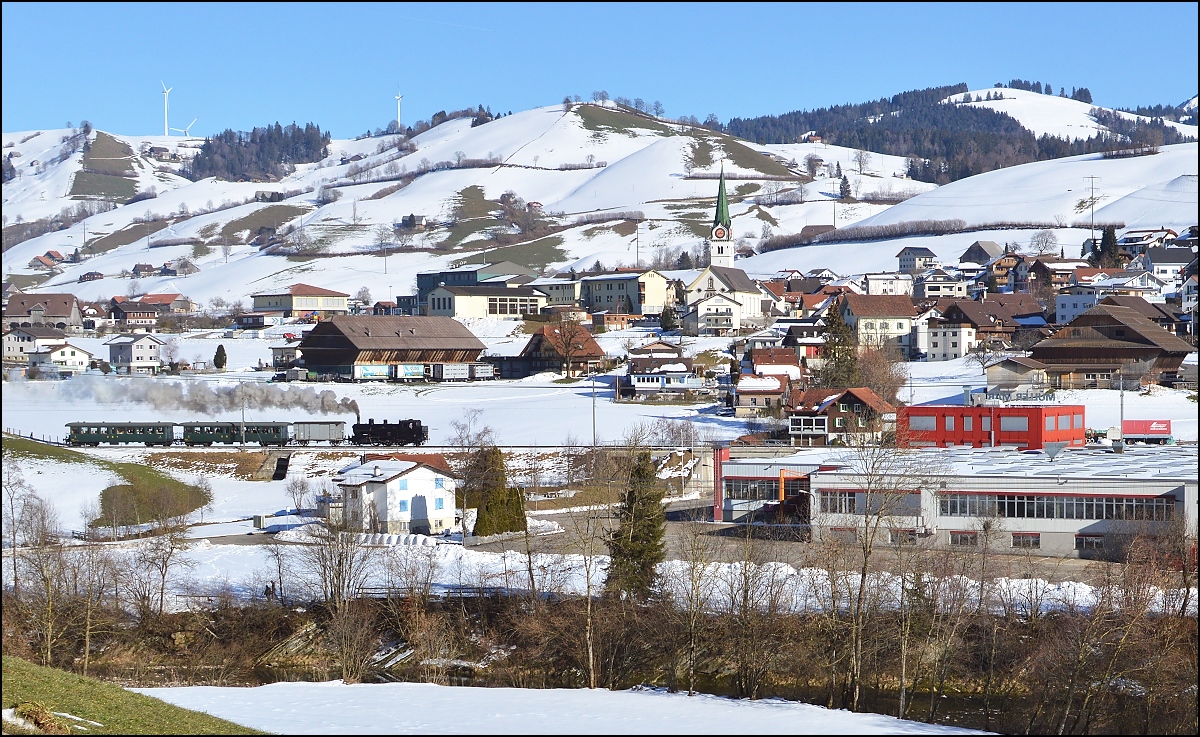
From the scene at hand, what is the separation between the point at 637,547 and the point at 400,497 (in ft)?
27.8

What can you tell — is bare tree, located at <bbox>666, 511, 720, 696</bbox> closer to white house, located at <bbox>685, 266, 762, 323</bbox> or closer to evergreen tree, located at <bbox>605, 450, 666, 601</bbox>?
evergreen tree, located at <bbox>605, 450, 666, 601</bbox>

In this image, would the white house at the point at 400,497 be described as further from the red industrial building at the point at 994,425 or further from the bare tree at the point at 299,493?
the red industrial building at the point at 994,425

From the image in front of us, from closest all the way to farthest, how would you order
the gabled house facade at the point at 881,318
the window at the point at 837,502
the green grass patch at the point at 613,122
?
the window at the point at 837,502, the gabled house facade at the point at 881,318, the green grass patch at the point at 613,122

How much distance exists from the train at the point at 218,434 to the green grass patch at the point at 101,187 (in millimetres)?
163723

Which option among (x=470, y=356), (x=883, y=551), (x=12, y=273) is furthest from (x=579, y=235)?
(x=883, y=551)

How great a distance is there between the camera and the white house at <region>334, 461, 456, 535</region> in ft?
81.3

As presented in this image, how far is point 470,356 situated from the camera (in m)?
52.0

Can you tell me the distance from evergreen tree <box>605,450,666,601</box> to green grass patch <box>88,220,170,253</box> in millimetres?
136027

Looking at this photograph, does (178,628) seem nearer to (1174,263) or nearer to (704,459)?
(704,459)

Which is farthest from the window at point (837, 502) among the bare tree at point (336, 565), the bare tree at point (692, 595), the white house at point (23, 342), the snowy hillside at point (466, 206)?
the snowy hillside at point (466, 206)

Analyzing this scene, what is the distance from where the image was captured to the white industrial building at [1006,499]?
66.8 feet

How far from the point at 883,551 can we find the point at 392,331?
33.8m

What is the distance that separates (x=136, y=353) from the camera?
172 feet

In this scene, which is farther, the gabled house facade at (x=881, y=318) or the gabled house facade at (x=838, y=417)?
the gabled house facade at (x=881, y=318)
